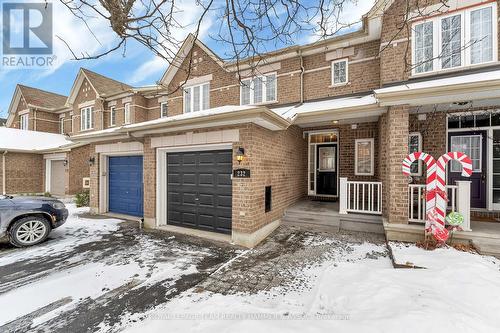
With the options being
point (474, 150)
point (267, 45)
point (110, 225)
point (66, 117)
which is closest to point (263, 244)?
point (267, 45)

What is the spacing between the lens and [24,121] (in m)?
19.0

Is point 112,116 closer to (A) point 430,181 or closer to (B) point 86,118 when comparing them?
(B) point 86,118

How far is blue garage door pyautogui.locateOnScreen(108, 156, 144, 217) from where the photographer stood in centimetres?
875

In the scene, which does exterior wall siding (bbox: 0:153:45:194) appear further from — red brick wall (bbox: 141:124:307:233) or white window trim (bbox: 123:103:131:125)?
red brick wall (bbox: 141:124:307:233)

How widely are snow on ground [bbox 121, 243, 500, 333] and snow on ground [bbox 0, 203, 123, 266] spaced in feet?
13.6

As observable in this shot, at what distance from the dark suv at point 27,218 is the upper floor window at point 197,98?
22.8 feet

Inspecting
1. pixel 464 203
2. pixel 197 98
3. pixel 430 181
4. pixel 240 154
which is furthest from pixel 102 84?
pixel 464 203

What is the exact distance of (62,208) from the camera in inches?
249

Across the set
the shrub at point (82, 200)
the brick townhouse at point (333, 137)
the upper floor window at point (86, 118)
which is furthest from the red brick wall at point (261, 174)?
the upper floor window at point (86, 118)

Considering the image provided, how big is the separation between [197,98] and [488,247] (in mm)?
11294

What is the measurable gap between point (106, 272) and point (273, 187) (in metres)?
4.46

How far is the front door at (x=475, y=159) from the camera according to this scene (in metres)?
6.89

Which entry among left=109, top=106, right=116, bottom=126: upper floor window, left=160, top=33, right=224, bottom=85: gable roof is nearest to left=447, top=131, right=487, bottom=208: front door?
left=160, top=33, right=224, bottom=85: gable roof

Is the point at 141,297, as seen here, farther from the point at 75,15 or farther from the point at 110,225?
the point at 110,225
